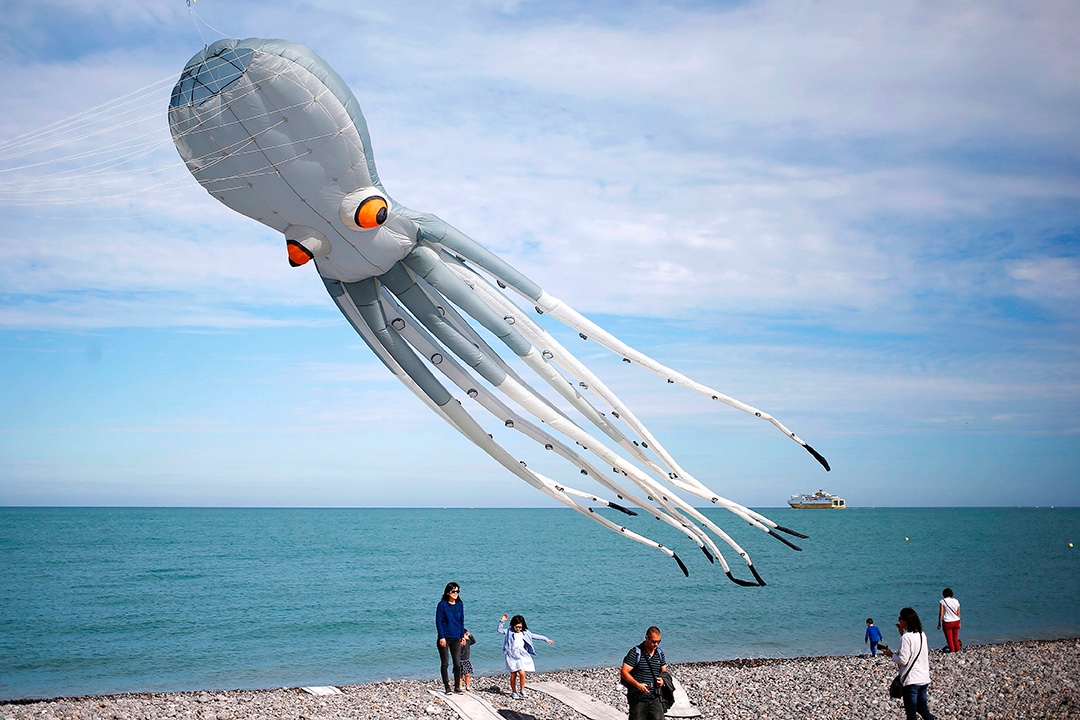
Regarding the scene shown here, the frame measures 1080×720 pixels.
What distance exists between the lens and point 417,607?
3275 cm

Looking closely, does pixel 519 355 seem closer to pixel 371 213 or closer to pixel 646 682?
pixel 371 213

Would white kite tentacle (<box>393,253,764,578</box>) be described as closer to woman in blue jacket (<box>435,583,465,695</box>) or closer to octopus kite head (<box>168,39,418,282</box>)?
octopus kite head (<box>168,39,418,282</box>)

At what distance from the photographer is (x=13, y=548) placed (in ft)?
218

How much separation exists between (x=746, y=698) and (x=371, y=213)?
373 inches

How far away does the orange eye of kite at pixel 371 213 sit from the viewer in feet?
24.7

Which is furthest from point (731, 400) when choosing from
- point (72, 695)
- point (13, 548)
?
point (13, 548)

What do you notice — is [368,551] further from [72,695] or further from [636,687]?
[636,687]

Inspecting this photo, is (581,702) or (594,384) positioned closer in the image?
(594,384)

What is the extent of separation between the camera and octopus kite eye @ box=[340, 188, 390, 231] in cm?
747

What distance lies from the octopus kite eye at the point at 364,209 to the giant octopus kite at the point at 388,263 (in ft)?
0.04

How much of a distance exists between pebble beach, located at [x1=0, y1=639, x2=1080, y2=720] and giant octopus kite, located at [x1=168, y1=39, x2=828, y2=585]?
185 inches

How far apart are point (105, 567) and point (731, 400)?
51.4m

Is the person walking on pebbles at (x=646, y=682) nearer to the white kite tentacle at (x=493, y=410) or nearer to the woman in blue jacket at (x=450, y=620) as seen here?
the white kite tentacle at (x=493, y=410)

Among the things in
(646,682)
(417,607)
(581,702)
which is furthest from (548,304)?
(417,607)
